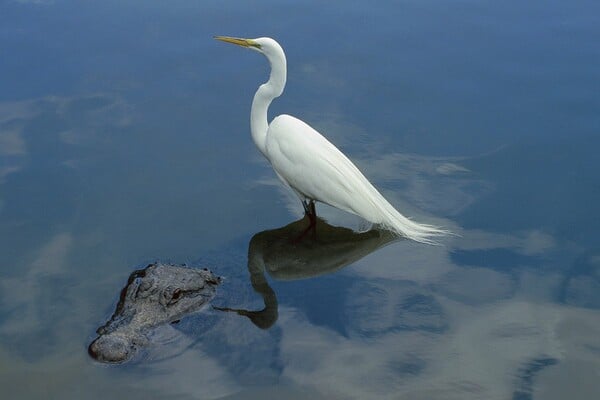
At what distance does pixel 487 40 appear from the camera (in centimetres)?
759

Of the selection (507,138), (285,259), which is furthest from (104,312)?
(507,138)

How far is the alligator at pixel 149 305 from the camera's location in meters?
4.21

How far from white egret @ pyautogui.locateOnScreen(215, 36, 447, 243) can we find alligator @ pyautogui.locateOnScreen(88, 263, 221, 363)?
88 cm

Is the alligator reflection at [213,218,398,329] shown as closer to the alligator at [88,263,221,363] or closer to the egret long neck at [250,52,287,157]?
the alligator at [88,263,221,363]

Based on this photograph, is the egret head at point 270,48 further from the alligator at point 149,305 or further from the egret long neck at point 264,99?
the alligator at point 149,305

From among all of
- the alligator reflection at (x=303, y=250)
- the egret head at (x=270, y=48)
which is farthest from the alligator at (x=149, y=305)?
the egret head at (x=270, y=48)

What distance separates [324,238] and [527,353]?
1462 mm

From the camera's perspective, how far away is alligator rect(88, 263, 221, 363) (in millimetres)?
4207

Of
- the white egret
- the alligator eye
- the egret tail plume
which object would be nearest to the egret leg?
the white egret

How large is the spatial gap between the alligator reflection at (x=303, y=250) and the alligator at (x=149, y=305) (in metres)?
0.43

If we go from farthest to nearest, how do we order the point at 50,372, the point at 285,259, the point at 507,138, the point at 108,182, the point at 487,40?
1. the point at 487,40
2. the point at 507,138
3. the point at 108,182
4. the point at 285,259
5. the point at 50,372

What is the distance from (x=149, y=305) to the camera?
172 inches

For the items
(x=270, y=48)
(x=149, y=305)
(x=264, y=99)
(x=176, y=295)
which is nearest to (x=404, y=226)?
(x=264, y=99)

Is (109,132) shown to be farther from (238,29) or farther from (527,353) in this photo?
(527,353)
